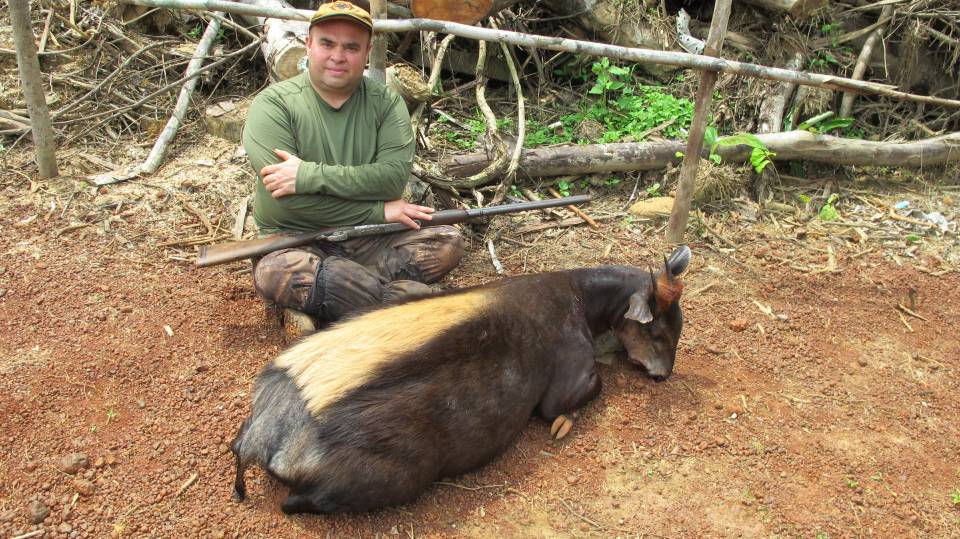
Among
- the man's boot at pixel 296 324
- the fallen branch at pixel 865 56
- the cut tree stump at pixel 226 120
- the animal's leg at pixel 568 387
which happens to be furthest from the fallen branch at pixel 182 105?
the fallen branch at pixel 865 56

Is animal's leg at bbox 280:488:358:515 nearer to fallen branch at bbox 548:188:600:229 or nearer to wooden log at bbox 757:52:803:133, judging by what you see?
fallen branch at bbox 548:188:600:229

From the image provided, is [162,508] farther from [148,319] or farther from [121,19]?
[121,19]

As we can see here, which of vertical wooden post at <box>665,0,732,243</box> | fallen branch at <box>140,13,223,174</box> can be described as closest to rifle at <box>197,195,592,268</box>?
fallen branch at <box>140,13,223,174</box>

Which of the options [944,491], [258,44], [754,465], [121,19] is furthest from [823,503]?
[121,19]

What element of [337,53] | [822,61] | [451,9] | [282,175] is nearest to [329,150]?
[282,175]

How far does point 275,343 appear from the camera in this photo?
4660mm

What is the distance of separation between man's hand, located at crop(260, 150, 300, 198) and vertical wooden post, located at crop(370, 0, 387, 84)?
4.87ft

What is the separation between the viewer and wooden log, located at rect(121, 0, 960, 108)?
200 inches

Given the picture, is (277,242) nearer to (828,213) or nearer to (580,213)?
(580,213)

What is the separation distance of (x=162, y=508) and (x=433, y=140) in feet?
14.8

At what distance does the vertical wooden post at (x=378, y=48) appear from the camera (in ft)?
17.2

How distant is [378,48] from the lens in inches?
213

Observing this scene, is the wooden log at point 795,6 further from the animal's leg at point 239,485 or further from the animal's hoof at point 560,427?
the animal's leg at point 239,485

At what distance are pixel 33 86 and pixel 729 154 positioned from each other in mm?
6577
